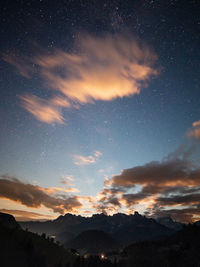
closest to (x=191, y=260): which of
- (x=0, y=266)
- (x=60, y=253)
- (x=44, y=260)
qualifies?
(x=60, y=253)

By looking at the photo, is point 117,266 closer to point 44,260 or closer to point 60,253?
point 60,253

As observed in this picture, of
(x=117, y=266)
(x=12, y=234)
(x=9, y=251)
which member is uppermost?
(x=12, y=234)

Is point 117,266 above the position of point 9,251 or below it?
below

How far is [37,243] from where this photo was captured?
99.4 meters

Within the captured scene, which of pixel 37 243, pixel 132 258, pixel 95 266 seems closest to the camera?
pixel 132 258

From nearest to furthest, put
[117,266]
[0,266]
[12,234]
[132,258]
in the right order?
[0,266], [12,234], [132,258], [117,266]

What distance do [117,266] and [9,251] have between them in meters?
92.7

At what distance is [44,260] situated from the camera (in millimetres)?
87125

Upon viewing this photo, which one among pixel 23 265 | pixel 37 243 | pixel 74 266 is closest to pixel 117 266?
pixel 74 266

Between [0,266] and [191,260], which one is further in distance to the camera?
[191,260]

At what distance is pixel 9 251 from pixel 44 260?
18556 mm

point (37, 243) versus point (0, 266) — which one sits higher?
point (37, 243)

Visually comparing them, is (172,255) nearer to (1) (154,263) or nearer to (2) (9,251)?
(1) (154,263)

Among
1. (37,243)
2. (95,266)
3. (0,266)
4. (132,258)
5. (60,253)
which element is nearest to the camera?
(0,266)
